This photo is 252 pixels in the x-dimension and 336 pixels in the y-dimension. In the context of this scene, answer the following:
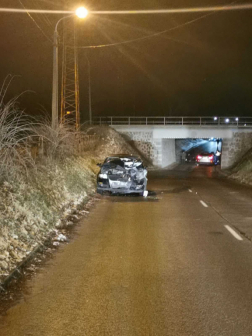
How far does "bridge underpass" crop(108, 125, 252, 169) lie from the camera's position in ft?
168

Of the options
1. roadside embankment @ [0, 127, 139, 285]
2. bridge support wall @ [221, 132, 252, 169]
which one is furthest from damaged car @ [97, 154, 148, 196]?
bridge support wall @ [221, 132, 252, 169]

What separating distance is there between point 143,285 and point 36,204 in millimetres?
5638

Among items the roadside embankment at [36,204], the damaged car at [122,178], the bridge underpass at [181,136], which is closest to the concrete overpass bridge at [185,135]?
the bridge underpass at [181,136]

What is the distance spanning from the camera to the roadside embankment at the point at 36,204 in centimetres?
845

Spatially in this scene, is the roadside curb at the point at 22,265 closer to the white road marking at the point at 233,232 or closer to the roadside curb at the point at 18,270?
the roadside curb at the point at 18,270

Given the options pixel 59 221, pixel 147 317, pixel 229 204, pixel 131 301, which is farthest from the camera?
pixel 229 204

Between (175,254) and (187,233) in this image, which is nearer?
(175,254)

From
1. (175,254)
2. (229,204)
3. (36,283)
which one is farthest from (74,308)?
(229,204)

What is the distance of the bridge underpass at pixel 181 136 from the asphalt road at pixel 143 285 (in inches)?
1538

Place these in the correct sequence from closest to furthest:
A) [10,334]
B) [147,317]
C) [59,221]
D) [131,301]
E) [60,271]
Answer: [10,334]
[147,317]
[131,301]
[60,271]
[59,221]

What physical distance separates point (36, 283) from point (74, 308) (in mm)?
1284

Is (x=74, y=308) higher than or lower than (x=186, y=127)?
lower

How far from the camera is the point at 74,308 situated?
5.84 metres

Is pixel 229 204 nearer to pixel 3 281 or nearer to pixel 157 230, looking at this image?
pixel 157 230
